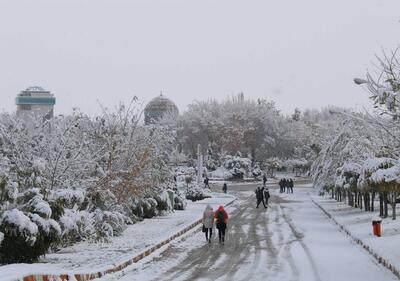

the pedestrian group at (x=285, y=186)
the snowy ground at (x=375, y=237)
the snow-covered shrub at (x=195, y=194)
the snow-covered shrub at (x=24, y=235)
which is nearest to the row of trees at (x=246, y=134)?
the pedestrian group at (x=285, y=186)

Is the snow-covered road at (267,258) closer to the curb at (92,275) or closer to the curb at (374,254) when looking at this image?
the curb at (374,254)

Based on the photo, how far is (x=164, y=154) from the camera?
3750 centimetres

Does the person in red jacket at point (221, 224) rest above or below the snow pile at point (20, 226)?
below

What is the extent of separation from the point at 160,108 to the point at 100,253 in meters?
94.3

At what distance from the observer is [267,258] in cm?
1877

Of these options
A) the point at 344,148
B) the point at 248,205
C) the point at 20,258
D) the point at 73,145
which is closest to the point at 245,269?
the point at 20,258

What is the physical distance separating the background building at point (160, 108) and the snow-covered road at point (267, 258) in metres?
81.2

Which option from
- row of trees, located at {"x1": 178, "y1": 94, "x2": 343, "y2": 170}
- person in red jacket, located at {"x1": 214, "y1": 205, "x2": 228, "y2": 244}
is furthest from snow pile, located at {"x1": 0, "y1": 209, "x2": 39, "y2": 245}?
row of trees, located at {"x1": 178, "y1": 94, "x2": 343, "y2": 170}

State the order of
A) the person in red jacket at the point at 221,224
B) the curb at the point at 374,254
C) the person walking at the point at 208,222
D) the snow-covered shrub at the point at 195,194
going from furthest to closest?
the snow-covered shrub at the point at 195,194
the person walking at the point at 208,222
the person in red jacket at the point at 221,224
the curb at the point at 374,254

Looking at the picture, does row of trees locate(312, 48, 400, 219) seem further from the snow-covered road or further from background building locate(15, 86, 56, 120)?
background building locate(15, 86, 56, 120)

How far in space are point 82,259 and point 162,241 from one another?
483 cm

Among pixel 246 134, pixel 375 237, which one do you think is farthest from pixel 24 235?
pixel 246 134

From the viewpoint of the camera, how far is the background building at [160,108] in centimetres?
11053

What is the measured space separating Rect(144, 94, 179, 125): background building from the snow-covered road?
266 ft
